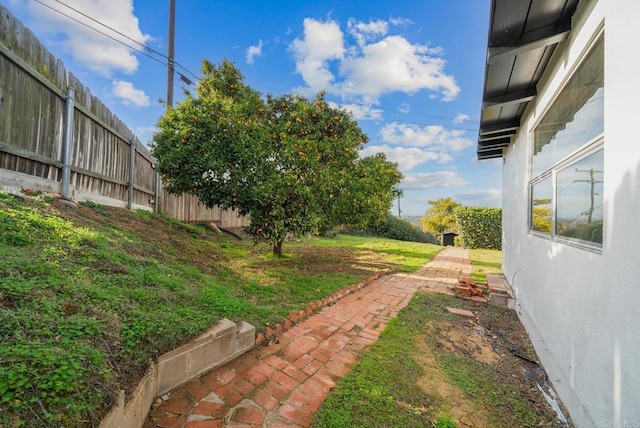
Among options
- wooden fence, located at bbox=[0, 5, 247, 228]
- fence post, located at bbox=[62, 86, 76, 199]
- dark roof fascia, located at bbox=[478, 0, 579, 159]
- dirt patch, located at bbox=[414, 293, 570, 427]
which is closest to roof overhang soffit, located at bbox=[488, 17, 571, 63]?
dark roof fascia, located at bbox=[478, 0, 579, 159]

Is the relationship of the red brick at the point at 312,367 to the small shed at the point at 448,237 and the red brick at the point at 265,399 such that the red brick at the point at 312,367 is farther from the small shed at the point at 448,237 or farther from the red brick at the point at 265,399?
the small shed at the point at 448,237

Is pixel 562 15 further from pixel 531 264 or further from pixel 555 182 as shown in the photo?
pixel 531 264

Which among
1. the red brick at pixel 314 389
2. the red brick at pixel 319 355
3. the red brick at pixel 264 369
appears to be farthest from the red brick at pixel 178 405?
the red brick at pixel 319 355

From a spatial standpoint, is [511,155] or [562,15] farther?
[511,155]

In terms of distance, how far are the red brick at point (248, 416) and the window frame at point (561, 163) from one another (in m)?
2.60

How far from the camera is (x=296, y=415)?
5.90ft

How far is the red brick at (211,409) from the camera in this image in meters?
1.74

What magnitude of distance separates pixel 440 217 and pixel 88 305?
21.8 meters

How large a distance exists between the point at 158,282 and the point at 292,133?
375 centimetres

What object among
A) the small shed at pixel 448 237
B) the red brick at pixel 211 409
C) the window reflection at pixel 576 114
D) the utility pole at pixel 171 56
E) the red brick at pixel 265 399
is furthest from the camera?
the small shed at pixel 448 237

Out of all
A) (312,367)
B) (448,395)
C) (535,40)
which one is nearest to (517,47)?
(535,40)

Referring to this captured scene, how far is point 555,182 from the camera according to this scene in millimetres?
2910

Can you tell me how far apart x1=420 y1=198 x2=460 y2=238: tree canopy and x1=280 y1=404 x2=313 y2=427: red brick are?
20702 millimetres

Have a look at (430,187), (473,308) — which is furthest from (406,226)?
(473,308)
